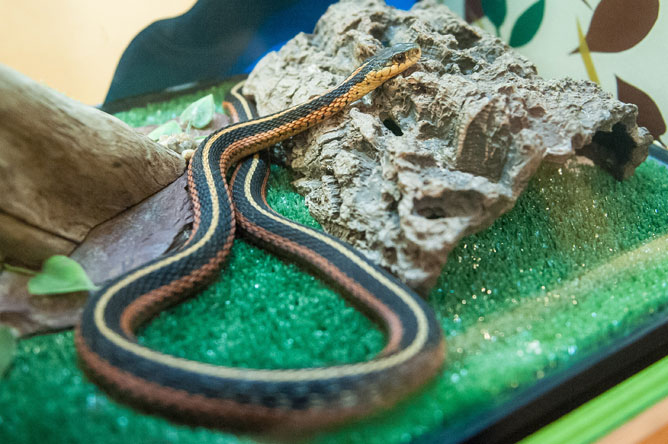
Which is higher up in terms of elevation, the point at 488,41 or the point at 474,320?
the point at 488,41

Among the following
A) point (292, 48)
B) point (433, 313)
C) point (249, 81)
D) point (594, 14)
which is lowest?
point (433, 313)

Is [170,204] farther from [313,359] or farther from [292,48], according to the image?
[292,48]

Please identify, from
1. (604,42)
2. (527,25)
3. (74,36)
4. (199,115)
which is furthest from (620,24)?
(74,36)

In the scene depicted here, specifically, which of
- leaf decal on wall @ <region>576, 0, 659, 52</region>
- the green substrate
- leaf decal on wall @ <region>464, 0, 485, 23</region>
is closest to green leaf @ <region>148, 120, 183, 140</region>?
the green substrate

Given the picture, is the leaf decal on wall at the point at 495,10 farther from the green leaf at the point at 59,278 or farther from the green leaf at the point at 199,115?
the green leaf at the point at 59,278

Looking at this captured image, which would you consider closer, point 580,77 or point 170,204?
point 170,204

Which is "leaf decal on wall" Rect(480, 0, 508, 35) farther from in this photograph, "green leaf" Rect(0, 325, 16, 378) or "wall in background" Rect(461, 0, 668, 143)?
"green leaf" Rect(0, 325, 16, 378)

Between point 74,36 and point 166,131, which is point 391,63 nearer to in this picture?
point 166,131

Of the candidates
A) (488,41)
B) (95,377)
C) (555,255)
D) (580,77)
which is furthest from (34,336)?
(580,77)
